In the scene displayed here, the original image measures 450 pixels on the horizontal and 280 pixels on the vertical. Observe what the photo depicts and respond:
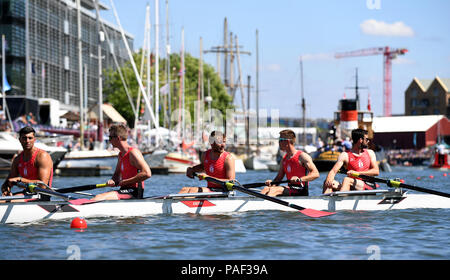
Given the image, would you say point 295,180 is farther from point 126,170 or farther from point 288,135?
point 126,170

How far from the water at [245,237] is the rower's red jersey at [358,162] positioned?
3.39 ft

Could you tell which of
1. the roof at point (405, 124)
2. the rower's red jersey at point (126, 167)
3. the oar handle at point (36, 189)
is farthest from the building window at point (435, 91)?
the oar handle at point (36, 189)

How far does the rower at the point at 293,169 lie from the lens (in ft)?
47.2

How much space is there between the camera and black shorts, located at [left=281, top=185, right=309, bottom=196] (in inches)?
579

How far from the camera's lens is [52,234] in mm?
12195

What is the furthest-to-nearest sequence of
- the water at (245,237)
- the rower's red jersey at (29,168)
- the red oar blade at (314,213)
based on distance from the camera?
the red oar blade at (314,213)
the rower's red jersey at (29,168)
the water at (245,237)

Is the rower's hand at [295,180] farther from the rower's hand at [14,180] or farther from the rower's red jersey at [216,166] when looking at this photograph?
the rower's hand at [14,180]

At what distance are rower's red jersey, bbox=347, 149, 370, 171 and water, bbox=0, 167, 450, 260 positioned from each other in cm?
103

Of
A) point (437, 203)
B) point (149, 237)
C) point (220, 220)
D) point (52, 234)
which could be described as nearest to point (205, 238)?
point (149, 237)

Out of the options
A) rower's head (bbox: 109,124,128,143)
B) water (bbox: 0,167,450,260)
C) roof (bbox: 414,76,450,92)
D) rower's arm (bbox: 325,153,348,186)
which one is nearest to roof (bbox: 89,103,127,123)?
rower's arm (bbox: 325,153,348,186)

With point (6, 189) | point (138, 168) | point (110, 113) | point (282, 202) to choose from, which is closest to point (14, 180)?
point (6, 189)
